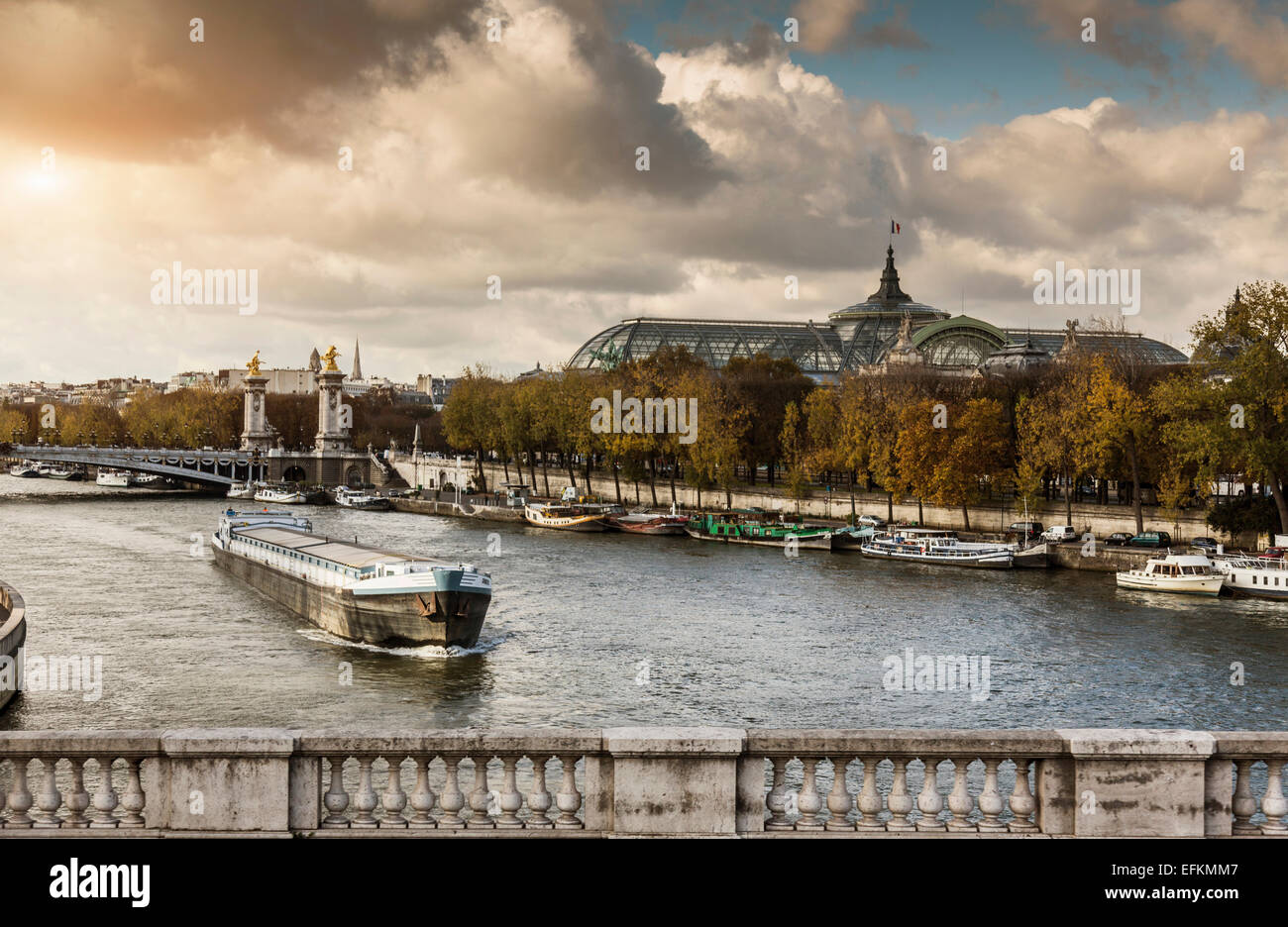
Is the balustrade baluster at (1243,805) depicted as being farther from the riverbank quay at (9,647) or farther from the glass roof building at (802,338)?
the glass roof building at (802,338)

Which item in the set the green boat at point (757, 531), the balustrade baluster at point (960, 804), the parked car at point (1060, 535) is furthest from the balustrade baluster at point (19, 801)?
the green boat at point (757, 531)

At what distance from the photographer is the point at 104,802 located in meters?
9.15

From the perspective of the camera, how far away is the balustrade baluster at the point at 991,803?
9195mm

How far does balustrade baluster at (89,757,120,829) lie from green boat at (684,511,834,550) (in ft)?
204

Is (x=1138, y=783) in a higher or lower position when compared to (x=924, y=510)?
higher

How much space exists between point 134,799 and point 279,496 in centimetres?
10927

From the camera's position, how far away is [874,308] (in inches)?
6949

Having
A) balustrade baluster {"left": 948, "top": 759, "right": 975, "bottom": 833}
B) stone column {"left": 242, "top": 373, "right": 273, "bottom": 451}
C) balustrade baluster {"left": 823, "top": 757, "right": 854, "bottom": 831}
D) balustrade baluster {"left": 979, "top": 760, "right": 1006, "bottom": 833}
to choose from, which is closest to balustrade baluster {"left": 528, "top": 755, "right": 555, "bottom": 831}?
balustrade baluster {"left": 823, "top": 757, "right": 854, "bottom": 831}

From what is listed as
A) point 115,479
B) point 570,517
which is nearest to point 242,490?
point 115,479

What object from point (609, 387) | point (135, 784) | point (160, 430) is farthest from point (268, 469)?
point (135, 784)

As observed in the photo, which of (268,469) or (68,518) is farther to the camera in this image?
(268,469)

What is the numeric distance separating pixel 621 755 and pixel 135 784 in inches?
138

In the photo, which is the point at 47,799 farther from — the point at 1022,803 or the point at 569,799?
the point at 1022,803
